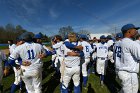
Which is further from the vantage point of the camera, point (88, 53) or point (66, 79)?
point (88, 53)

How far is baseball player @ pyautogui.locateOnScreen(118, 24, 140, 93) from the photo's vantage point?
15.2 feet

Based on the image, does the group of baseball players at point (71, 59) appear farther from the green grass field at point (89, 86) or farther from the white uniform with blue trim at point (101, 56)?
the white uniform with blue trim at point (101, 56)

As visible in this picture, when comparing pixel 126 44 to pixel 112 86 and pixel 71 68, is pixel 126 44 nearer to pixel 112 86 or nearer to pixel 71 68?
pixel 71 68

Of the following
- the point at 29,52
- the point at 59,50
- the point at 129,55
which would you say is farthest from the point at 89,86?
the point at 129,55

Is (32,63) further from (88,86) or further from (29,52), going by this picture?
(88,86)

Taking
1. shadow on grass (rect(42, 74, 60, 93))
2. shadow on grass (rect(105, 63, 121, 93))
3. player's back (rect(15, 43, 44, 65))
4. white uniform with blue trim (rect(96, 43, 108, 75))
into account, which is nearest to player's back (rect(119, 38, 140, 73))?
player's back (rect(15, 43, 44, 65))

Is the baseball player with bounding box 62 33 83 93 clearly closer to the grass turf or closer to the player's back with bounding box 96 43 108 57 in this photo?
the grass turf

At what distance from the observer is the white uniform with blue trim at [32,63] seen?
18.7ft

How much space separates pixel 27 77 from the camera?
5863 mm

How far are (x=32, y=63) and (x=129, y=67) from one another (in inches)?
108

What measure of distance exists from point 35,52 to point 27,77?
2.56ft

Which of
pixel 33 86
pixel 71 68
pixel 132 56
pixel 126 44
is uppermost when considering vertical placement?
pixel 126 44

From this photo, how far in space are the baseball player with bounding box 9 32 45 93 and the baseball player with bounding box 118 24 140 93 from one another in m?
2.50

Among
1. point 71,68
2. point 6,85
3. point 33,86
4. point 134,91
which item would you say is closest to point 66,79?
point 71,68
